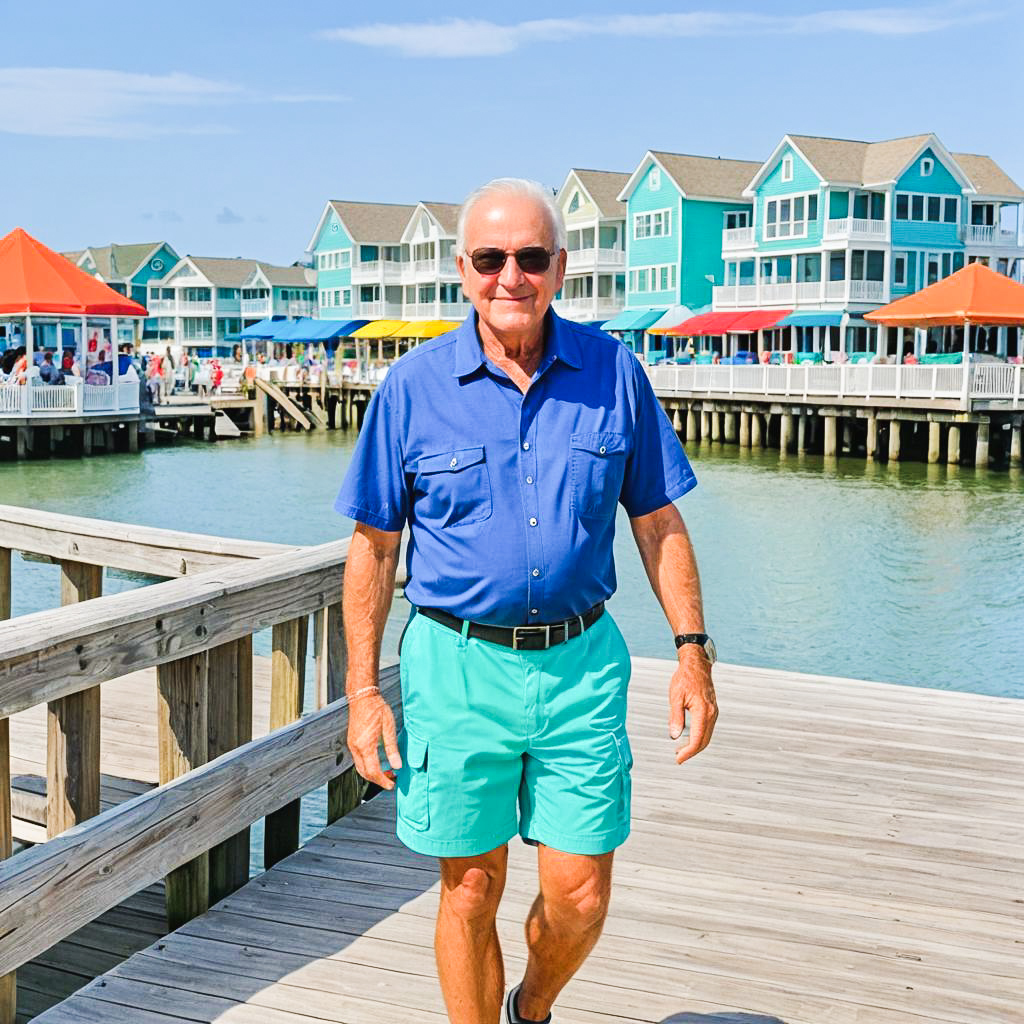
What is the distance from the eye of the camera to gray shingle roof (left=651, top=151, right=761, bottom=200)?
57438mm

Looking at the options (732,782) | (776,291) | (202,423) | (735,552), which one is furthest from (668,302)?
(732,782)

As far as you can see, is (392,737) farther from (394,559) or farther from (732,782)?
(732,782)

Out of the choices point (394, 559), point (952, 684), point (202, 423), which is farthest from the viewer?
point (202, 423)

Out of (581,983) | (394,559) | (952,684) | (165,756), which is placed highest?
(394,559)

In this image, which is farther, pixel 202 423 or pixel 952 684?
pixel 202 423

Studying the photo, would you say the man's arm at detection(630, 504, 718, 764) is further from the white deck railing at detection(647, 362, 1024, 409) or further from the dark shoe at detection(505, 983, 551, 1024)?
the white deck railing at detection(647, 362, 1024, 409)

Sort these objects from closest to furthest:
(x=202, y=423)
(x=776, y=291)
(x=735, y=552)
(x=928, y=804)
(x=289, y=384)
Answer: (x=928, y=804) < (x=735, y=552) < (x=202, y=423) < (x=776, y=291) < (x=289, y=384)

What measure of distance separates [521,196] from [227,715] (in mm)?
1960

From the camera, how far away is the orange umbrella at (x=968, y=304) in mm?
33156

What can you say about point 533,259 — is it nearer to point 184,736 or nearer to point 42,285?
point 184,736

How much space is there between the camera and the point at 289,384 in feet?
188

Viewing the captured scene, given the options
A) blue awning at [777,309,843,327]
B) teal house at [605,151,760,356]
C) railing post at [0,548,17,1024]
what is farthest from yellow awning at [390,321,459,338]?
railing post at [0,548,17,1024]

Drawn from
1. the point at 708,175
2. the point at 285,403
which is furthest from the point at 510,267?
the point at 708,175

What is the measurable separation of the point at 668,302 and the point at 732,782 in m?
53.6
